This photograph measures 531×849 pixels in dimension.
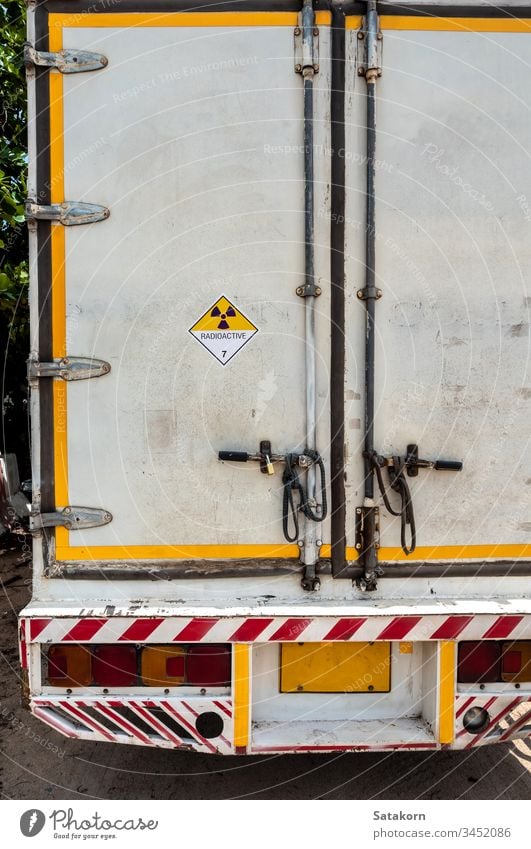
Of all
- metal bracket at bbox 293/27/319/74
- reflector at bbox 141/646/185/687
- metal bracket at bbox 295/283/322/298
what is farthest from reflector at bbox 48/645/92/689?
metal bracket at bbox 293/27/319/74

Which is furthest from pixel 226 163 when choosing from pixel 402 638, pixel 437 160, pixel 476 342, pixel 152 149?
pixel 402 638

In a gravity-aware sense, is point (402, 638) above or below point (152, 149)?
below

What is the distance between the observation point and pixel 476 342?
8.39 feet

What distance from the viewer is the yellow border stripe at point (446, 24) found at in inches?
96.0

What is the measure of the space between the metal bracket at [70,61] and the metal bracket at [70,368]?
1108 millimetres

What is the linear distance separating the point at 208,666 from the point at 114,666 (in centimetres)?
38

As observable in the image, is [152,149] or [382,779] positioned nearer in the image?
[152,149]

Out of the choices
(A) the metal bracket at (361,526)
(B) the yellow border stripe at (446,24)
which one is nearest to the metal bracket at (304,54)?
(B) the yellow border stripe at (446,24)

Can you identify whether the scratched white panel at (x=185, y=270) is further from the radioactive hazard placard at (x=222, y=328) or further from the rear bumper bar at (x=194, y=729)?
the rear bumper bar at (x=194, y=729)

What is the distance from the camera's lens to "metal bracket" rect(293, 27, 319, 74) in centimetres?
240

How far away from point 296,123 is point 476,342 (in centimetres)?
112

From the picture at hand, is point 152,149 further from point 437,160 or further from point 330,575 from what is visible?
point 330,575

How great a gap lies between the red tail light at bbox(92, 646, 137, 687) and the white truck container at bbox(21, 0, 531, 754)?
0.04 feet

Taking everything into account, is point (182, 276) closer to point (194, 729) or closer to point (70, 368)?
point (70, 368)
